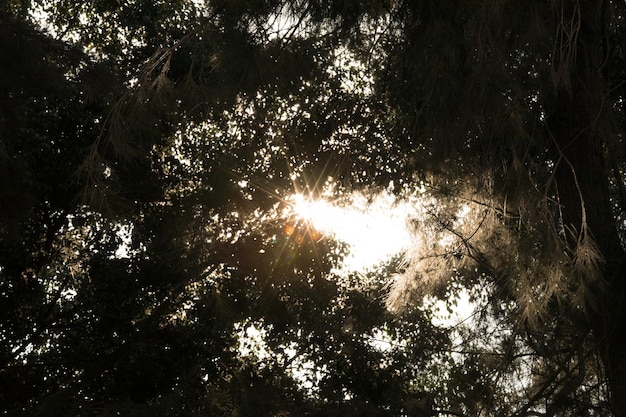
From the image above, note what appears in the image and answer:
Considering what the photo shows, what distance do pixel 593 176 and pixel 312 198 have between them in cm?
271

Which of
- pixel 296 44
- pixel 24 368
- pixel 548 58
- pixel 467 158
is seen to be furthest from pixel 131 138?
pixel 24 368

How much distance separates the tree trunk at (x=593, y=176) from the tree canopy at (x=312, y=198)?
0.01m

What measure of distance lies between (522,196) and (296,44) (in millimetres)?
1831

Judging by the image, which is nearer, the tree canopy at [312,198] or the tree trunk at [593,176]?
the tree trunk at [593,176]

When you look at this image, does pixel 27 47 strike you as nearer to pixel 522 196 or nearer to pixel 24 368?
pixel 24 368

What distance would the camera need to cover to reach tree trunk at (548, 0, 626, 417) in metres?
4.04

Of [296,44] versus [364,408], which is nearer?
[296,44]

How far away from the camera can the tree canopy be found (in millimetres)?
4203

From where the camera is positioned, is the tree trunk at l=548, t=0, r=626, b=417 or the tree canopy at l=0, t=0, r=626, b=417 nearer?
the tree trunk at l=548, t=0, r=626, b=417

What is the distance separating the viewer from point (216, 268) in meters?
7.41

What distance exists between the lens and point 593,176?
435 cm

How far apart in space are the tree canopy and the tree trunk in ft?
0.05

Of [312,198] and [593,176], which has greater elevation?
[312,198]

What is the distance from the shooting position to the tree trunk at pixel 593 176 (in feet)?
13.3
